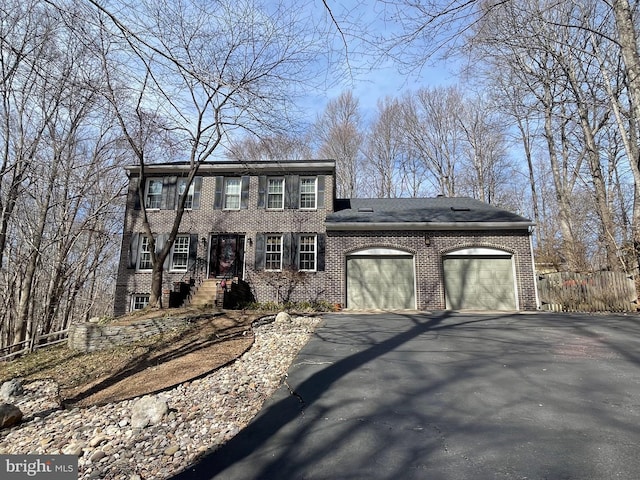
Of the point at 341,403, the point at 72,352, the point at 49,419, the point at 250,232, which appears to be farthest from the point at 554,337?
the point at 72,352

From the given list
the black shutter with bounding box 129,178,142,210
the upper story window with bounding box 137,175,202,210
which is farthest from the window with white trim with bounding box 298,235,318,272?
the black shutter with bounding box 129,178,142,210

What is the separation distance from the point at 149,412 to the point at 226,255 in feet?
33.7

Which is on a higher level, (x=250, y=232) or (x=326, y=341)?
(x=250, y=232)

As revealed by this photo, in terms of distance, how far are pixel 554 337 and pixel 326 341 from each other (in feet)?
16.0

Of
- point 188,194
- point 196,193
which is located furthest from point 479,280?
point 188,194

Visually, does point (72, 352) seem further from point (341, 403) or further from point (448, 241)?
point (448, 241)

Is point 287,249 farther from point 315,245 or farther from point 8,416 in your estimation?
point 8,416

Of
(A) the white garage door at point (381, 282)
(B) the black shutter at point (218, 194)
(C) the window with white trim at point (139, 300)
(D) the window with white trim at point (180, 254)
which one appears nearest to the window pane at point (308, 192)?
(A) the white garage door at point (381, 282)

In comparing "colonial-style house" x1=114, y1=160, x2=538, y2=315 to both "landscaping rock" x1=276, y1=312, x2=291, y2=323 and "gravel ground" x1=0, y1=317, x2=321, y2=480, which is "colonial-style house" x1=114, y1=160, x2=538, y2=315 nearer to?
"landscaping rock" x1=276, y1=312, x2=291, y2=323

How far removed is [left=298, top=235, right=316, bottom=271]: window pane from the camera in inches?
533

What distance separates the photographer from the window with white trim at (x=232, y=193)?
48.6ft

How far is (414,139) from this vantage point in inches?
955

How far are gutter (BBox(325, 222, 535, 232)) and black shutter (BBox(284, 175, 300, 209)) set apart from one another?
2.31 meters

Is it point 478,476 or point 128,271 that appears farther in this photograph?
point 128,271
